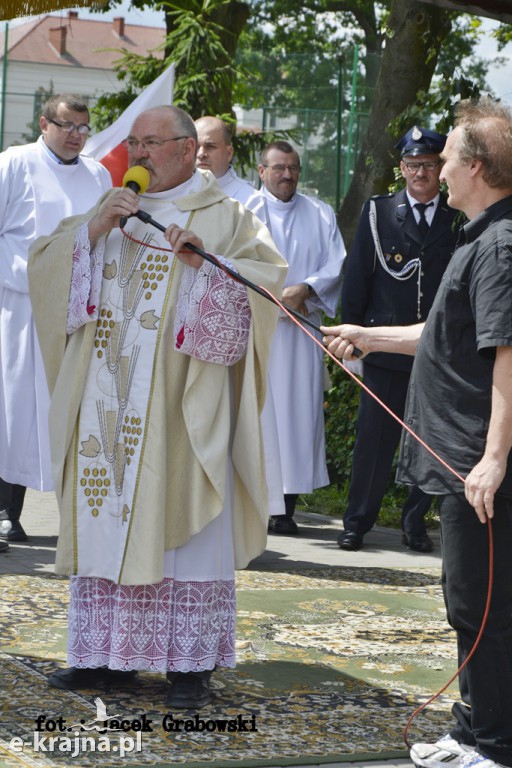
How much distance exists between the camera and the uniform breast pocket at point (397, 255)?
8469 millimetres

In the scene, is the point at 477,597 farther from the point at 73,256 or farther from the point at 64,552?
the point at 73,256

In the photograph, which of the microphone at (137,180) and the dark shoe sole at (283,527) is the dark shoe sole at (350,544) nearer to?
the dark shoe sole at (283,527)

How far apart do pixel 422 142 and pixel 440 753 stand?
187 inches

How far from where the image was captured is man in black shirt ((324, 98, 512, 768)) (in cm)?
415

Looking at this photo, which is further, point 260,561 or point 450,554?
point 260,561

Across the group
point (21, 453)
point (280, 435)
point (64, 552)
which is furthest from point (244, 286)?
point (280, 435)

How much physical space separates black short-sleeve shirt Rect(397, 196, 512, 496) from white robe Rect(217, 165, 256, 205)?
425 cm

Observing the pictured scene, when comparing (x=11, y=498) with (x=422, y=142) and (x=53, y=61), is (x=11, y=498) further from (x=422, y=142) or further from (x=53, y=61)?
(x=53, y=61)

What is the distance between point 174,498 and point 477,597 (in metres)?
1.31

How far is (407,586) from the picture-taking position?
7.41 m

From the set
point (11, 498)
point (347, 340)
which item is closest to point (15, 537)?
point (11, 498)

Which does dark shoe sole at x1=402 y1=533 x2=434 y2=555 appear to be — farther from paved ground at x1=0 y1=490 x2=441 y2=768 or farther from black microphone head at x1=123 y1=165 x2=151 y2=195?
black microphone head at x1=123 y1=165 x2=151 y2=195

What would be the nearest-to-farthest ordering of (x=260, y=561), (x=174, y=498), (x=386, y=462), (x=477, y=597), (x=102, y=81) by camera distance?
(x=477, y=597) < (x=174, y=498) < (x=260, y=561) < (x=386, y=462) < (x=102, y=81)

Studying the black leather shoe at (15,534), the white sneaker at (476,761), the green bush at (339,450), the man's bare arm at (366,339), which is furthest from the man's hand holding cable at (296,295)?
the white sneaker at (476,761)
